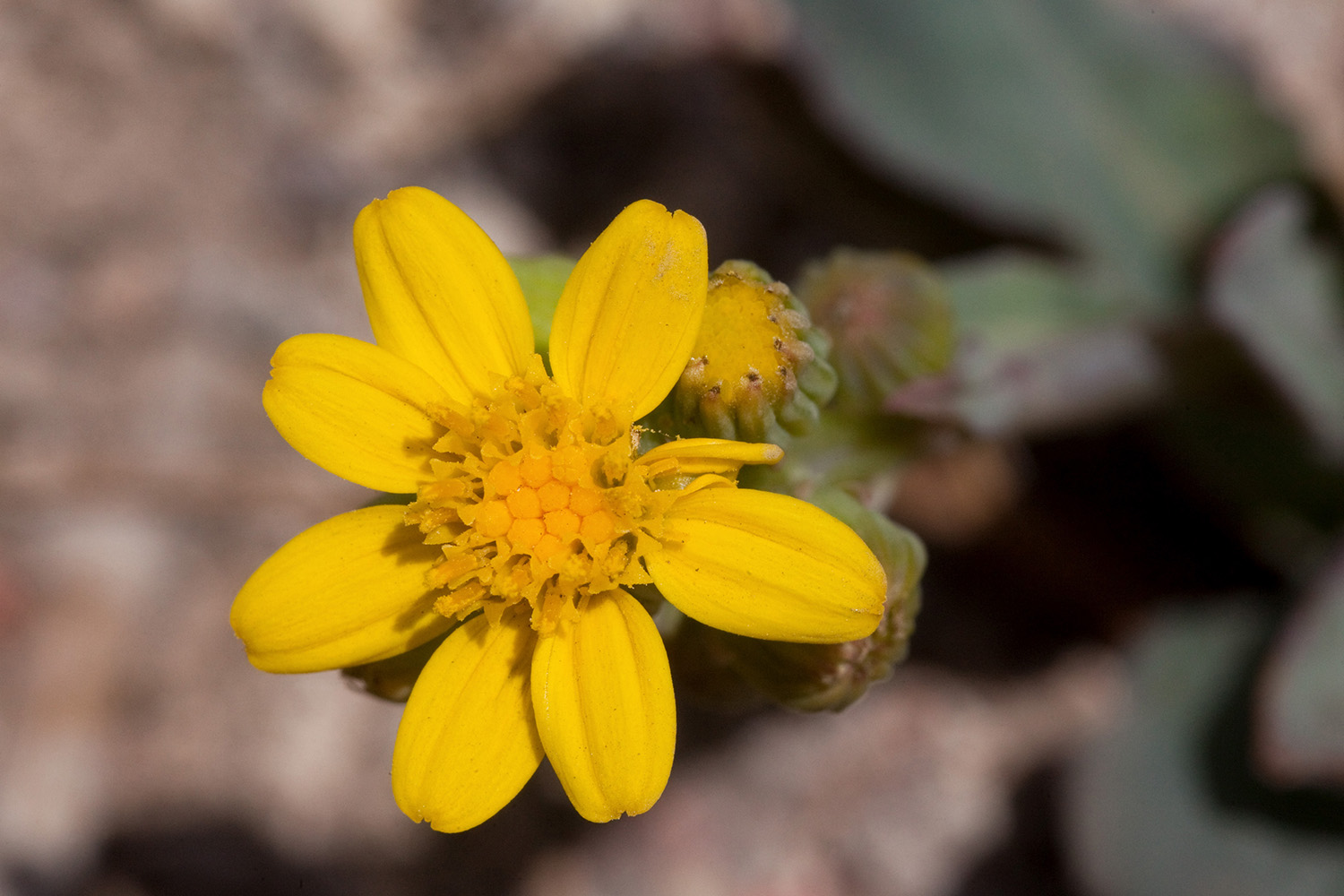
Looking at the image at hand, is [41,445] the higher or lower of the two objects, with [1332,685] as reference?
lower

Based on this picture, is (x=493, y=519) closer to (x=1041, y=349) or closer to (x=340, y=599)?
(x=340, y=599)

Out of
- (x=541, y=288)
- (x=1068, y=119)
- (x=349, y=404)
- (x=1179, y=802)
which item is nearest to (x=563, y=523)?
(x=349, y=404)

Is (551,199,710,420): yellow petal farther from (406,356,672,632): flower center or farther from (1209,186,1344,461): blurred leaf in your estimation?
(1209,186,1344,461): blurred leaf

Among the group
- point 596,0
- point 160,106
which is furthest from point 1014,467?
point 160,106

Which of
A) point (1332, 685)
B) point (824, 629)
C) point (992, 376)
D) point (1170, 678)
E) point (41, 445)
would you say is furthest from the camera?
point (41, 445)

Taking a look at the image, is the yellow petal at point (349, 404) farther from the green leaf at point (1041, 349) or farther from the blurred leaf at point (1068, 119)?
the blurred leaf at point (1068, 119)

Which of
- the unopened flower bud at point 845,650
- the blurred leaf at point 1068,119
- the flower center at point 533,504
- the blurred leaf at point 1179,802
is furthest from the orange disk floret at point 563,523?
the blurred leaf at point 1179,802

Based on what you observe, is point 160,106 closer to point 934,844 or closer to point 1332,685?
point 934,844

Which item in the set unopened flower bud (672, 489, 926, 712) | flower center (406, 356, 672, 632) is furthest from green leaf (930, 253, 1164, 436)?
flower center (406, 356, 672, 632)
